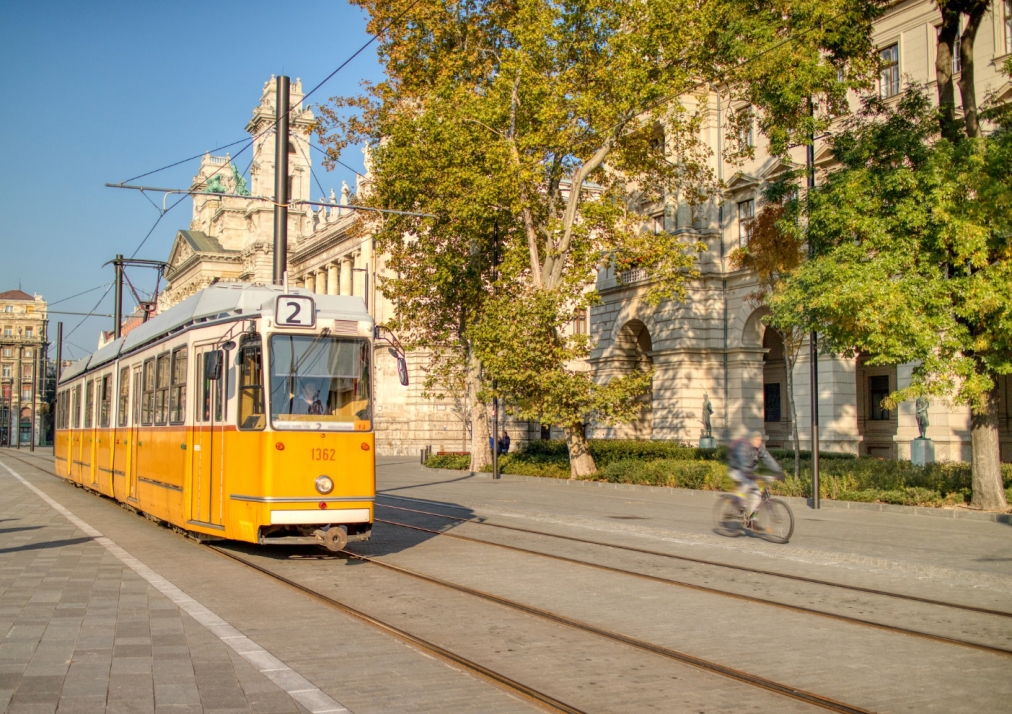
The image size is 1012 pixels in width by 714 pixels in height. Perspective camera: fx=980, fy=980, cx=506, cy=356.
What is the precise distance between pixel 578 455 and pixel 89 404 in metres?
15.4

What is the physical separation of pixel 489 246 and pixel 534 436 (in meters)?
30.1

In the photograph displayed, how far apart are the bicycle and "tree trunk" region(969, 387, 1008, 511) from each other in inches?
268

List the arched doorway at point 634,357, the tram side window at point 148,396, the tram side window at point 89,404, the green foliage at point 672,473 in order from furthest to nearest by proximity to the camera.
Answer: the arched doorway at point 634,357 → the green foliage at point 672,473 → the tram side window at point 89,404 → the tram side window at point 148,396

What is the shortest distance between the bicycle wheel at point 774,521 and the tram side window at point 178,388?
847 centimetres

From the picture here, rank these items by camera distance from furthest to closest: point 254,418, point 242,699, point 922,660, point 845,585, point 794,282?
point 794,282 < point 254,418 < point 845,585 < point 922,660 < point 242,699

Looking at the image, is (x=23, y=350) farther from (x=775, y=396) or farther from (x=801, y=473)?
(x=801, y=473)

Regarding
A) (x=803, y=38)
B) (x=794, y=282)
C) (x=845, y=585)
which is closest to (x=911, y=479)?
(x=794, y=282)

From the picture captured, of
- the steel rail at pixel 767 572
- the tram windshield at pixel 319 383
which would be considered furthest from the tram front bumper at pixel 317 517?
the steel rail at pixel 767 572

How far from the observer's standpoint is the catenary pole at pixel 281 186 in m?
16.4

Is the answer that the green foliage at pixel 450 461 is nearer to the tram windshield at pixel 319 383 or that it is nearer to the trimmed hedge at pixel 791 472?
the trimmed hedge at pixel 791 472

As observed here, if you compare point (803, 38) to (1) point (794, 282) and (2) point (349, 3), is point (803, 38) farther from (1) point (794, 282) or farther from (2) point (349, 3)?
(2) point (349, 3)

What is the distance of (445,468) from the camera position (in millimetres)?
40781

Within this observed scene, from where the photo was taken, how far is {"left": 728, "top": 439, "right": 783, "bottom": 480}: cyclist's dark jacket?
46.7ft

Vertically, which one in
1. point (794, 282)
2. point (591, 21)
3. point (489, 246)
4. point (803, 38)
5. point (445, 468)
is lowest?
point (445, 468)
